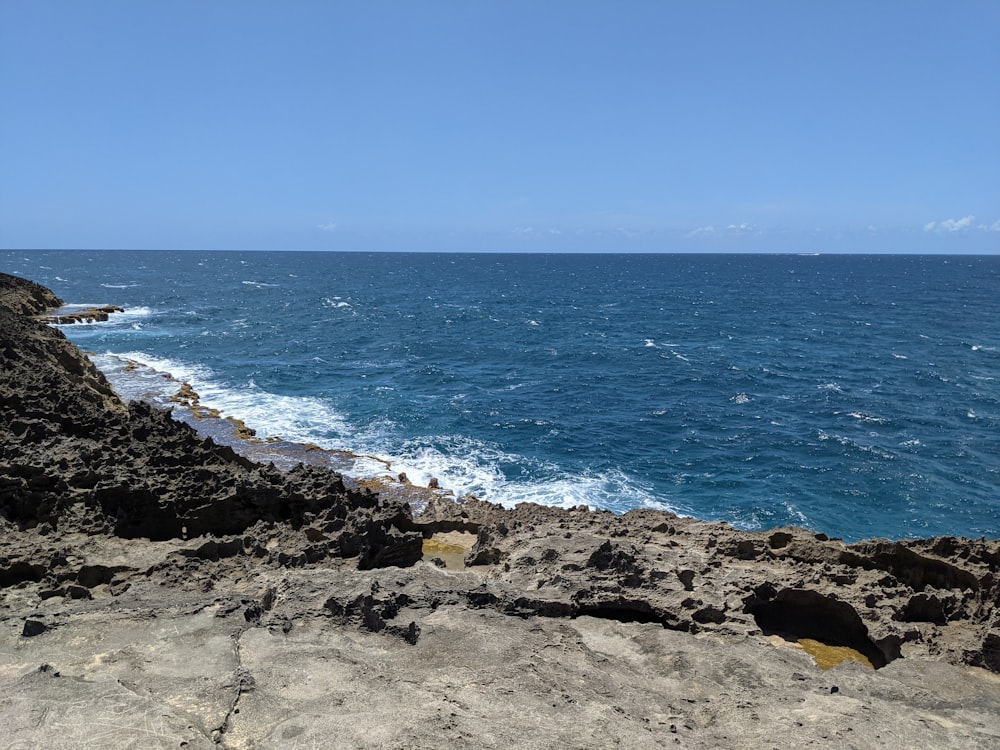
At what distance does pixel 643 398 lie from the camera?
4894 cm

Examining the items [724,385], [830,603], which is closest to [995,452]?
[724,385]

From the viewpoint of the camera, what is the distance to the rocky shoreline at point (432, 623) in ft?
35.5

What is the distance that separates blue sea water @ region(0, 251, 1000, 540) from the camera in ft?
107

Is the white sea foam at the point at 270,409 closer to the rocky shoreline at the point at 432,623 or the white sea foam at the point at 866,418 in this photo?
the rocky shoreline at the point at 432,623

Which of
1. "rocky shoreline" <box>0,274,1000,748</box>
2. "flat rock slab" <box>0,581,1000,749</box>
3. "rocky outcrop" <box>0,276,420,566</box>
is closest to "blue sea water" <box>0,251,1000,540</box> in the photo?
"rocky outcrop" <box>0,276,420,566</box>

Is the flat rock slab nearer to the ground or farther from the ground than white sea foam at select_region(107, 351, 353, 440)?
farther from the ground

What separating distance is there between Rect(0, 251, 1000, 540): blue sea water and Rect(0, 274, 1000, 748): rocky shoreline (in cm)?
1287

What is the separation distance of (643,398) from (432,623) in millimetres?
36994

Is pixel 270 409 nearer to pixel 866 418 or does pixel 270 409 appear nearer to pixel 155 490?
pixel 155 490

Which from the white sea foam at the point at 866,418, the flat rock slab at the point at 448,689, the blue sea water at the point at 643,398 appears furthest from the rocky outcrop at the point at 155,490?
the white sea foam at the point at 866,418

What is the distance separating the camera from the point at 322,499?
20.1 meters

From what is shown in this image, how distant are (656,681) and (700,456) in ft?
84.5

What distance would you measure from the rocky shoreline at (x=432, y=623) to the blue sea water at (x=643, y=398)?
12868mm

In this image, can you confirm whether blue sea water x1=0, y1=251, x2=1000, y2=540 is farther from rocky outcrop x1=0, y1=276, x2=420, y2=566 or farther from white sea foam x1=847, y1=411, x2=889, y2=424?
rocky outcrop x1=0, y1=276, x2=420, y2=566
